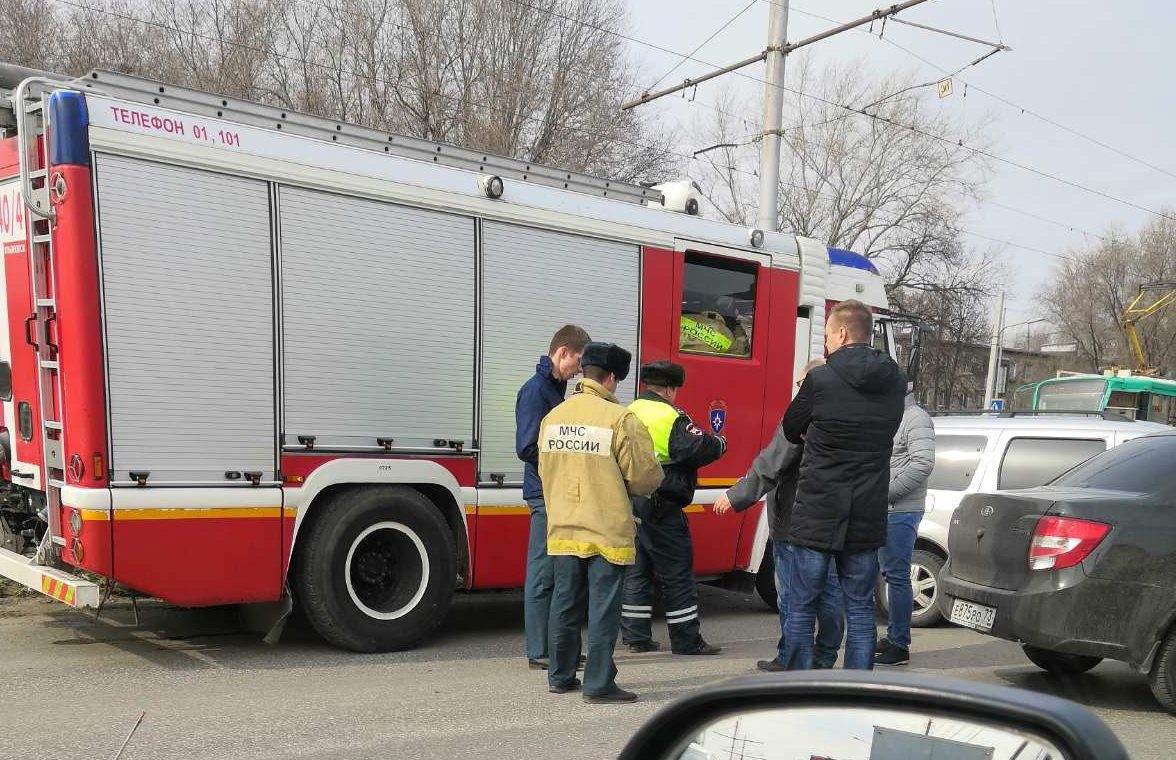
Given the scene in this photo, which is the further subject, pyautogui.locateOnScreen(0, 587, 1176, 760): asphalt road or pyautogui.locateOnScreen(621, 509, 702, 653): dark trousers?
pyautogui.locateOnScreen(621, 509, 702, 653): dark trousers

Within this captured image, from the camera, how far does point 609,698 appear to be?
5410mm

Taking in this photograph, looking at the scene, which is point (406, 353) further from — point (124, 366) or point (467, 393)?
point (124, 366)

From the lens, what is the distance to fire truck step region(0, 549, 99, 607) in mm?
5426

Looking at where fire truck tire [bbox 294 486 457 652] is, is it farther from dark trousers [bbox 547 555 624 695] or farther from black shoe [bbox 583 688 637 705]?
black shoe [bbox 583 688 637 705]

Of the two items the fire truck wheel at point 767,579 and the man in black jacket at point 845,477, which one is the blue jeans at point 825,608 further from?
the fire truck wheel at point 767,579

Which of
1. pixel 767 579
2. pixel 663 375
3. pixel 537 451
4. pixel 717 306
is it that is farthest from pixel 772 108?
pixel 537 451

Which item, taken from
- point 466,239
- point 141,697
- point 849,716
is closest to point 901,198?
point 466,239

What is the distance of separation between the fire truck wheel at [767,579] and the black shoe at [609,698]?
10.1 ft

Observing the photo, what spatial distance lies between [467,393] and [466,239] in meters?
0.98

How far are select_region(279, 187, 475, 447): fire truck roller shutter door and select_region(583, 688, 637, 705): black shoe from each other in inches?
77.4

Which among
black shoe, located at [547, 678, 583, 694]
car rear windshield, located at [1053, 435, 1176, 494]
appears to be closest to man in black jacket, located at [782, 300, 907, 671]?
black shoe, located at [547, 678, 583, 694]

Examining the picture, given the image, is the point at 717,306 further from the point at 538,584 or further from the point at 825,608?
the point at 825,608

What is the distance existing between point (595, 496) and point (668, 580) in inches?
67.9

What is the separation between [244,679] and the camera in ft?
18.6
